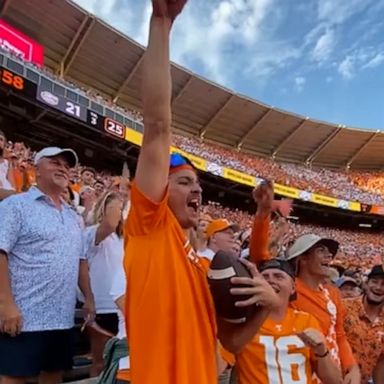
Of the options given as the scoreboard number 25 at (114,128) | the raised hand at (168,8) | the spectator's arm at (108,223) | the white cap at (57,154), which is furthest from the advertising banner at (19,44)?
the raised hand at (168,8)

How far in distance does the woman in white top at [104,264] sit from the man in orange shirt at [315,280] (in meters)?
1.08

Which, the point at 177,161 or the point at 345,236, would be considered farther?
the point at 345,236

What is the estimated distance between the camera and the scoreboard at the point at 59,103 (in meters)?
16.0

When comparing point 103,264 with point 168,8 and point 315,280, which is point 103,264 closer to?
point 315,280

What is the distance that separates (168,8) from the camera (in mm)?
1461

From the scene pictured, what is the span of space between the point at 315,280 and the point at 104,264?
151cm

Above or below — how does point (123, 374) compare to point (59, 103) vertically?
below

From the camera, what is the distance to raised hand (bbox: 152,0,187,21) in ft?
4.73

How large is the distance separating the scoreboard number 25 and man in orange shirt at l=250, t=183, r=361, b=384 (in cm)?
1696

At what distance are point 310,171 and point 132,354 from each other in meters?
38.1

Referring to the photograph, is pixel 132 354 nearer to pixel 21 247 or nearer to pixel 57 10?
pixel 21 247

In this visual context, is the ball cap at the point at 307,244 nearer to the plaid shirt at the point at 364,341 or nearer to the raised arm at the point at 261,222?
the raised arm at the point at 261,222

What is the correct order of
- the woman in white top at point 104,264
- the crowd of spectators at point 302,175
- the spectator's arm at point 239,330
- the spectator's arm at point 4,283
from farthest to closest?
the crowd of spectators at point 302,175
the woman in white top at point 104,264
the spectator's arm at point 4,283
the spectator's arm at point 239,330

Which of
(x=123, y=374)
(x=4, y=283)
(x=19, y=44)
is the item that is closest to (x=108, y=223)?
(x=4, y=283)
